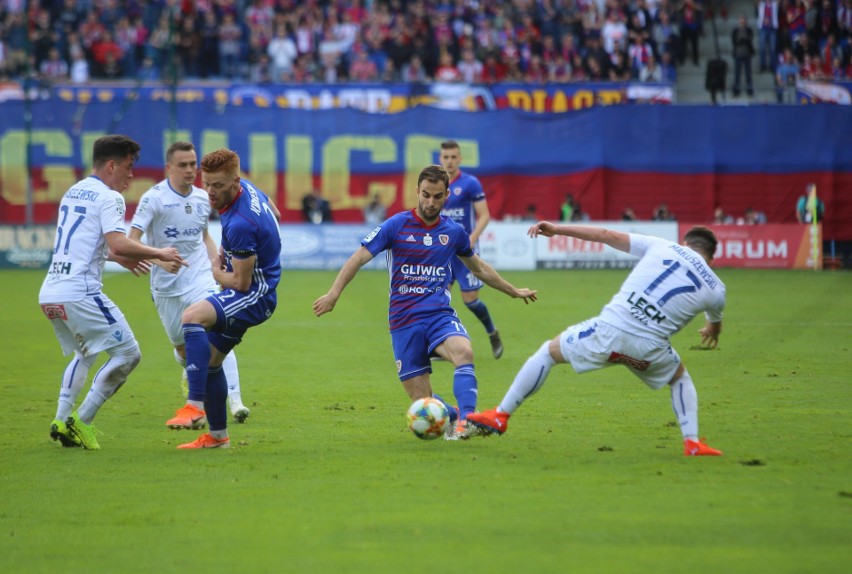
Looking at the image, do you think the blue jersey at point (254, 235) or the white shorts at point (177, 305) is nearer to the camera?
the blue jersey at point (254, 235)

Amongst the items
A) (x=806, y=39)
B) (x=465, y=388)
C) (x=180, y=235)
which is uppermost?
(x=806, y=39)

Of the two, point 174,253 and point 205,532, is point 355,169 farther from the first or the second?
point 205,532

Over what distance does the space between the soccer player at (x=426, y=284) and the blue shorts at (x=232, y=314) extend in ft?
2.12

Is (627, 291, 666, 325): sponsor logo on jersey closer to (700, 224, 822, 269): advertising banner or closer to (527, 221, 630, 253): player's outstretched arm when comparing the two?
(527, 221, 630, 253): player's outstretched arm

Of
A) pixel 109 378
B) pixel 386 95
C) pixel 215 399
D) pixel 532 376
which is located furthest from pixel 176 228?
pixel 386 95

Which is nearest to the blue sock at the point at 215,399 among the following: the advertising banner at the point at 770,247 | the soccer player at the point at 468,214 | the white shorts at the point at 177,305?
the white shorts at the point at 177,305

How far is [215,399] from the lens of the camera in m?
8.51

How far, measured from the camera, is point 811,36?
107 feet

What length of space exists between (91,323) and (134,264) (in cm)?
56

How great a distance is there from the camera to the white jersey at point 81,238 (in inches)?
336

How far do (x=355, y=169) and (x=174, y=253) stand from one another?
24.1 metres

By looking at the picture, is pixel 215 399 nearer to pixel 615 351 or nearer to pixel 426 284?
pixel 426 284

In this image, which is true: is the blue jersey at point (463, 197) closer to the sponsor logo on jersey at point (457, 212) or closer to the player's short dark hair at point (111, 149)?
the sponsor logo on jersey at point (457, 212)

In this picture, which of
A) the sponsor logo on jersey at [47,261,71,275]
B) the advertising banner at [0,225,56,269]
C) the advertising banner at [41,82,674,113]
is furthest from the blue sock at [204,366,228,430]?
the advertising banner at [41,82,674,113]
